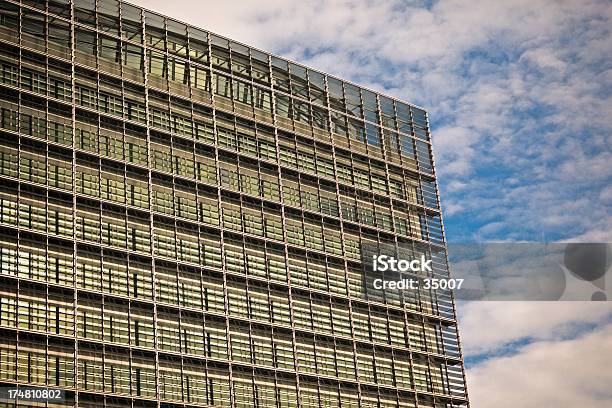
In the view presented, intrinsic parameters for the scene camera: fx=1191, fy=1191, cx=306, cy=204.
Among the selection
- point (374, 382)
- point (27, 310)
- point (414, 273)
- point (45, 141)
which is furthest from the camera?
point (414, 273)

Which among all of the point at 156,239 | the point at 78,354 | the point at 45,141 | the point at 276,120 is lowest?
the point at 78,354

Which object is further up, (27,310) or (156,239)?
(156,239)

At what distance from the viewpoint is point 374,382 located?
438 feet

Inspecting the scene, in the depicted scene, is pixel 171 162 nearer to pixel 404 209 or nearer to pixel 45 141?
pixel 45 141

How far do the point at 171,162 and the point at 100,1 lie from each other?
1915 cm

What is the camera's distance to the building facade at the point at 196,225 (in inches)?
4417

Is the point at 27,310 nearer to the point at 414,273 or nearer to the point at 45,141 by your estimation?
the point at 45,141

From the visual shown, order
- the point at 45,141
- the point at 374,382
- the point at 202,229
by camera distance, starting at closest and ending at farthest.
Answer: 1. the point at 45,141
2. the point at 202,229
3. the point at 374,382

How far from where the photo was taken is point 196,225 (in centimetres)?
12431

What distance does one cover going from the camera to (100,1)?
127750 mm

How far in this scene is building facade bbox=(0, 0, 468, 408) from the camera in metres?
112

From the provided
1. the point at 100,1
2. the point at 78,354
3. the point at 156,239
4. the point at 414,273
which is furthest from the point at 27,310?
the point at 414,273

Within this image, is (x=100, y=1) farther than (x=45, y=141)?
Yes

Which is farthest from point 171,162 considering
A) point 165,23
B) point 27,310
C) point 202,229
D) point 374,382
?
point 374,382
